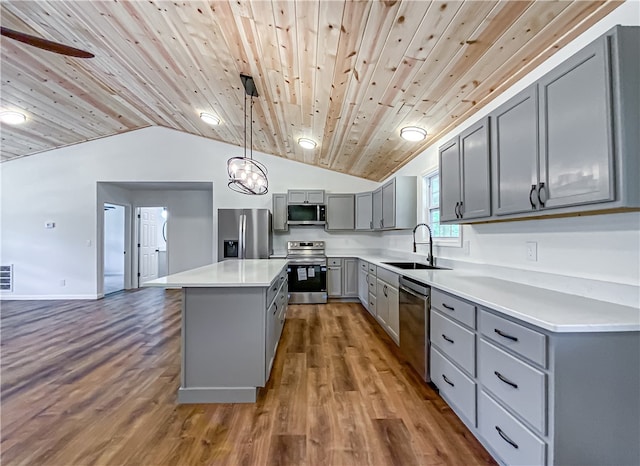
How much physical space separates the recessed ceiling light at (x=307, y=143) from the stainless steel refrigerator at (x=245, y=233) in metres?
1.38

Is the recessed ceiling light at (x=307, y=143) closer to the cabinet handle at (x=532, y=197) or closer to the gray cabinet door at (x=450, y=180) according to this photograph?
the gray cabinet door at (x=450, y=180)

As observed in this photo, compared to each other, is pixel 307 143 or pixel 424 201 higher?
pixel 307 143

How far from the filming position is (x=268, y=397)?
86.9 inches

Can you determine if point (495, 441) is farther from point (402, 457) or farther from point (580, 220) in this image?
point (580, 220)

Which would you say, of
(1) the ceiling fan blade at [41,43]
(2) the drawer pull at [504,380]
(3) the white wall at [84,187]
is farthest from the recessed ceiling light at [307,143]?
(2) the drawer pull at [504,380]

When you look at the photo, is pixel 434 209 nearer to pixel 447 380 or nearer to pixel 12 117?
pixel 447 380

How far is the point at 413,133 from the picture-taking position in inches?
129

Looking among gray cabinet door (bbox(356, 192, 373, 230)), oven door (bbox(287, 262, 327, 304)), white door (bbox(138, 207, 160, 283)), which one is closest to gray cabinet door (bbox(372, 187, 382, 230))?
gray cabinet door (bbox(356, 192, 373, 230))

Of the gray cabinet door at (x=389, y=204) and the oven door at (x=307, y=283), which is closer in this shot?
the gray cabinet door at (x=389, y=204)

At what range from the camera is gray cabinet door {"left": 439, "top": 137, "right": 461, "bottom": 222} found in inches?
97.3

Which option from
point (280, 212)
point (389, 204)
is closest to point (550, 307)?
point (389, 204)

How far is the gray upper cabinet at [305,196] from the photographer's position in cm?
557

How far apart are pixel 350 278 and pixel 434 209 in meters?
2.14

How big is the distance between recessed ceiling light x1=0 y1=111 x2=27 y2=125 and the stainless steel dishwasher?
227 inches
